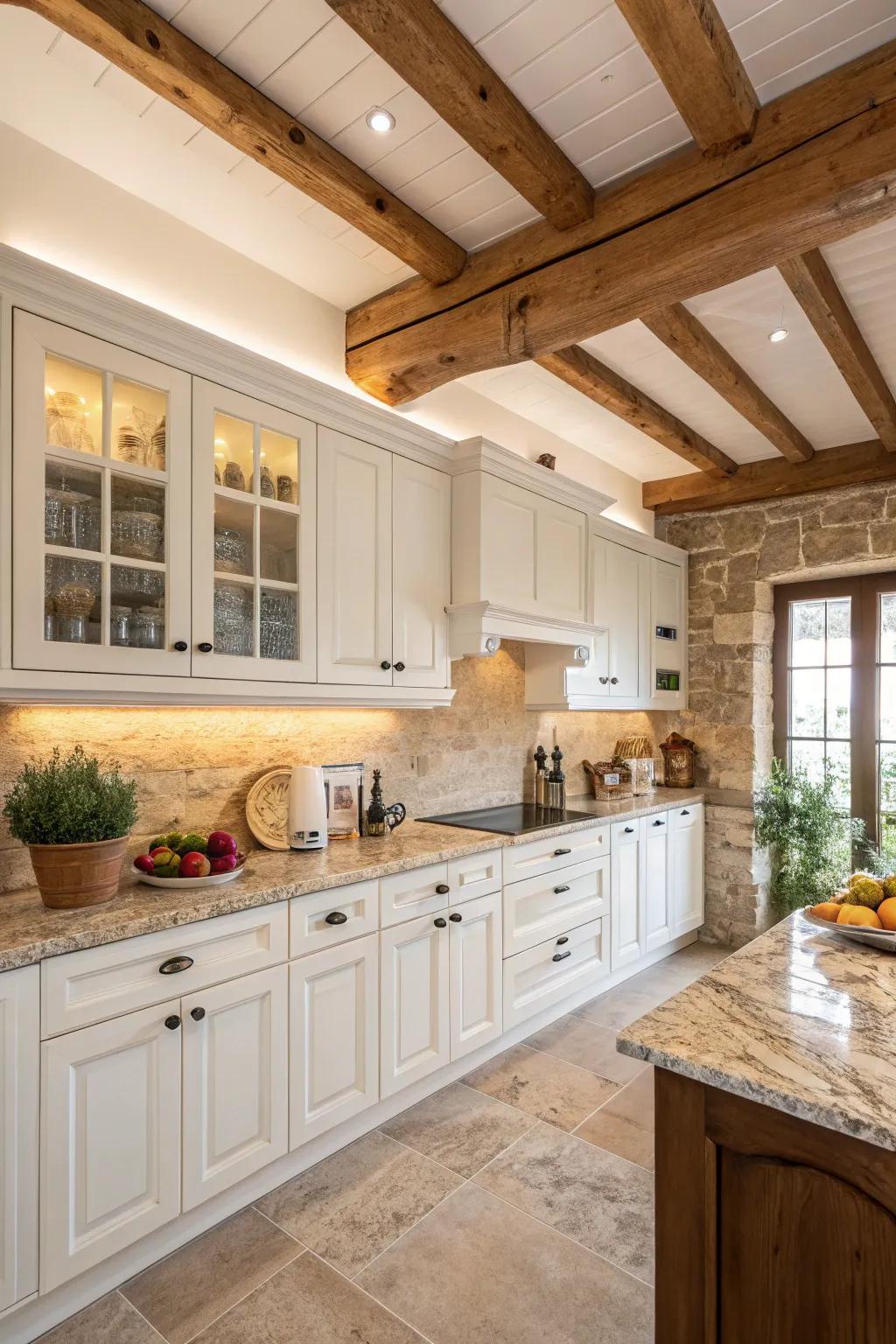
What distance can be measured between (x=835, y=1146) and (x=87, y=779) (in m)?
1.79

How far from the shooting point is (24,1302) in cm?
163

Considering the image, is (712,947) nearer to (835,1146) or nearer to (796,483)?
(796,483)

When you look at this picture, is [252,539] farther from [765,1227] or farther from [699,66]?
[765,1227]

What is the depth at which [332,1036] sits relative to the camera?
7.52ft

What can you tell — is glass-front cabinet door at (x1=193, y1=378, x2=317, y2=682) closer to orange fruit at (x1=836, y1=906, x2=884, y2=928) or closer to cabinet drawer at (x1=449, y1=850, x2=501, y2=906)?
cabinet drawer at (x1=449, y1=850, x2=501, y2=906)

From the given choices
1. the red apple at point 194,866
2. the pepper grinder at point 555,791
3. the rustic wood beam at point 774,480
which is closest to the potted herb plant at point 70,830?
the red apple at point 194,866

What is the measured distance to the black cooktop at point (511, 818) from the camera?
10.4ft

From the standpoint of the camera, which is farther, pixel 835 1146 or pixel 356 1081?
pixel 356 1081

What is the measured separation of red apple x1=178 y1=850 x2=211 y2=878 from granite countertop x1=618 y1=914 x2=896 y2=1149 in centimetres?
130

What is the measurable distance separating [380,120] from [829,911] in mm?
2312

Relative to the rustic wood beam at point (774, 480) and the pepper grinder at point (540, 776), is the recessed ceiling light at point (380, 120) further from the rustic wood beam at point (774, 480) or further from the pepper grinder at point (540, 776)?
the rustic wood beam at point (774, 480)

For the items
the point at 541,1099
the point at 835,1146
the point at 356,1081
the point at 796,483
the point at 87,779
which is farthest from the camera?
the point at 796,483

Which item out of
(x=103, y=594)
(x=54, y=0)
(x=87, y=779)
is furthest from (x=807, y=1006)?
(x=54, y=0)

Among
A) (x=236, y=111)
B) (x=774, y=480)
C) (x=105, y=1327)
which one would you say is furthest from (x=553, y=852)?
(x=236, y=111)
